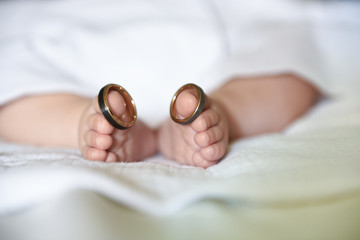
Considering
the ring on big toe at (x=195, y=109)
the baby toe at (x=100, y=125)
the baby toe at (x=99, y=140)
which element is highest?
the ring on big toe at (x=195, y=109)

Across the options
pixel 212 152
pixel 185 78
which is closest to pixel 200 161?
pixel 212 152

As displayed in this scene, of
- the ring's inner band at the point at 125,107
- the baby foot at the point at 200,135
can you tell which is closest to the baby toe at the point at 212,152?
the baby foot at the point at 200,135

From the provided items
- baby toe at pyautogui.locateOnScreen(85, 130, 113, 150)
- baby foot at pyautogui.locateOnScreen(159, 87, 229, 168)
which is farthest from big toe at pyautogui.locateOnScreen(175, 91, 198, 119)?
baby toe at pyautogui.locateOnScreen(85, 130, 113, 150)

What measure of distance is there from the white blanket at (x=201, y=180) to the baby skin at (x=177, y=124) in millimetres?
43

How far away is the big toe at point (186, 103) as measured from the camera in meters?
0.49

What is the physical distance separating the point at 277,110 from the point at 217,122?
0.27m

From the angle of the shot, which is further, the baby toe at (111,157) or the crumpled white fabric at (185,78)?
the baby toe at (111,157)

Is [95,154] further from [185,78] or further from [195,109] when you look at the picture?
[185,78]

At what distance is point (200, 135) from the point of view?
0.50 meters

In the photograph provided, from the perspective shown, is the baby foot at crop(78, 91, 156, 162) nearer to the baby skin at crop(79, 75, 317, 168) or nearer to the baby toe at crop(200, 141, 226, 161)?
the baby skin at crop(79, 75, 317, 168)

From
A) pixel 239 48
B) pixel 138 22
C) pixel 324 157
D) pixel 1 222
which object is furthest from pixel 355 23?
pixel 1 222

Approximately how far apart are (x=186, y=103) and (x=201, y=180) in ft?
0.38

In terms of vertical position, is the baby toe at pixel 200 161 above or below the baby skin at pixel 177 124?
below

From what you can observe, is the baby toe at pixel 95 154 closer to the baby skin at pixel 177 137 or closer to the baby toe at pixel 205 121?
the baby skin at pixel 177 137
